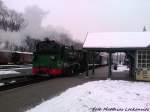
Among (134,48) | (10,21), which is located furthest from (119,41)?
(10,21)

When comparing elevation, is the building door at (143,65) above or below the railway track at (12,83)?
above

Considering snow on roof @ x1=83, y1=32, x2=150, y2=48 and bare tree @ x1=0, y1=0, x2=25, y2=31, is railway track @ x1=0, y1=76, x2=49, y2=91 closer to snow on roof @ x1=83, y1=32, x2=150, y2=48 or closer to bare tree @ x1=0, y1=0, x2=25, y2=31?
snow on roof @ x1=83, y1=32, x2=150, y2=48

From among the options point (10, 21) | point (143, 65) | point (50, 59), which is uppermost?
point (10, 21)

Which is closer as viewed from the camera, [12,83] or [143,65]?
[12,83]

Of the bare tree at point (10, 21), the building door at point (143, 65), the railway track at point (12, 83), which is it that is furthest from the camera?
the bare tree at point (10, 21)

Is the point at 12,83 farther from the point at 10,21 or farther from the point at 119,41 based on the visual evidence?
the point at 10,21

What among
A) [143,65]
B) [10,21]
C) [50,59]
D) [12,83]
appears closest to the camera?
[12,83]

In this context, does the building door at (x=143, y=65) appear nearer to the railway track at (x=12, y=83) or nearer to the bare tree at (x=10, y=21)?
the railway track at (x=12, y=83)

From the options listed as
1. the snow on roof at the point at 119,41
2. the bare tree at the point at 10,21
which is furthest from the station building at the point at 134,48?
the bare tree at the point at 10,21

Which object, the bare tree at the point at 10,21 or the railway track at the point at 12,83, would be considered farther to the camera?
the bare tree at the point at 10,21

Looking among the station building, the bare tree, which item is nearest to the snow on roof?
the station building

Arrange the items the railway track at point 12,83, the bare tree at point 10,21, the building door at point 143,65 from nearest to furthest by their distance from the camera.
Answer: the railway track at point 12,83
the building door at point 143,65
the bare tree at point 10,21

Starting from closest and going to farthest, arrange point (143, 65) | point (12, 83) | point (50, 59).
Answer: point (12, 83) → point (143, 65) → point (50, 59)

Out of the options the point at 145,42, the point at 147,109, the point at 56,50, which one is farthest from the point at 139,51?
the point at 147,109
